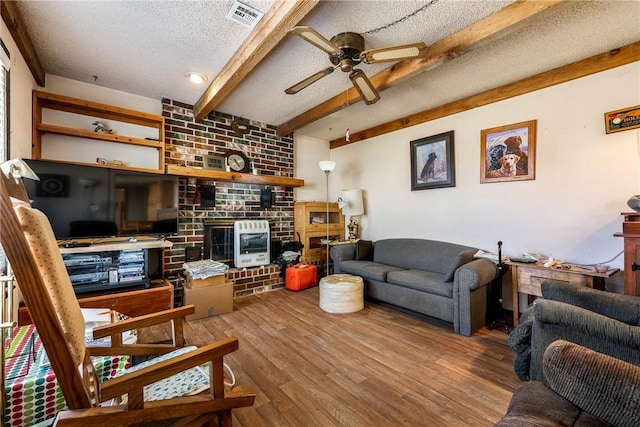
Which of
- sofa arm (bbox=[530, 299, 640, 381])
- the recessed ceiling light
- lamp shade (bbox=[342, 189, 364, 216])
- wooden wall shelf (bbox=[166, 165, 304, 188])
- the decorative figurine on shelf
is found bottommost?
sofa arm (bbox=[530, 299, 640, 381])

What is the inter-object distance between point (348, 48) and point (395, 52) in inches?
15.9

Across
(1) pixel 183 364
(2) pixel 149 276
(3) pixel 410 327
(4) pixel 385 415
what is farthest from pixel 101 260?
(3) pixel 410 327

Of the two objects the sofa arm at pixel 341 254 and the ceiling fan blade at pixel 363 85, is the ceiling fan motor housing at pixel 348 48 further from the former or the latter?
the sofa arm at pixel 341 254

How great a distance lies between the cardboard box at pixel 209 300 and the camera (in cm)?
285

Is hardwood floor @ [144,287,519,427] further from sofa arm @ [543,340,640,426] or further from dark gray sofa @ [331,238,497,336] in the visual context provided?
sofa arm @ [543,340,640,426]

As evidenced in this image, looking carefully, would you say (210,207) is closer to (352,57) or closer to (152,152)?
(152,152)

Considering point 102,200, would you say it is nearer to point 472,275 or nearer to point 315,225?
point 315,225

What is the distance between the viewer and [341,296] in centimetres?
297

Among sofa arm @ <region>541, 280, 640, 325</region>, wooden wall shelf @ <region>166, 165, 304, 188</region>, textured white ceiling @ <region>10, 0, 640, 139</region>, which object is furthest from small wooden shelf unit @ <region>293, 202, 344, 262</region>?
sofa arm @ <region>541, 280, 640, 325</region>

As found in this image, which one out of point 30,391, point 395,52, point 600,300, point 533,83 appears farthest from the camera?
point 533,83

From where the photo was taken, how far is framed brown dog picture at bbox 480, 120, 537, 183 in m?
2.73

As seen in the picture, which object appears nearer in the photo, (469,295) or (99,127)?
(469,295)

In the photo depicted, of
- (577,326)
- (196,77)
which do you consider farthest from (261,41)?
(577,326)

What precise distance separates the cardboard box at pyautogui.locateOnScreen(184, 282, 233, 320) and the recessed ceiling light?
2215 millimetres
